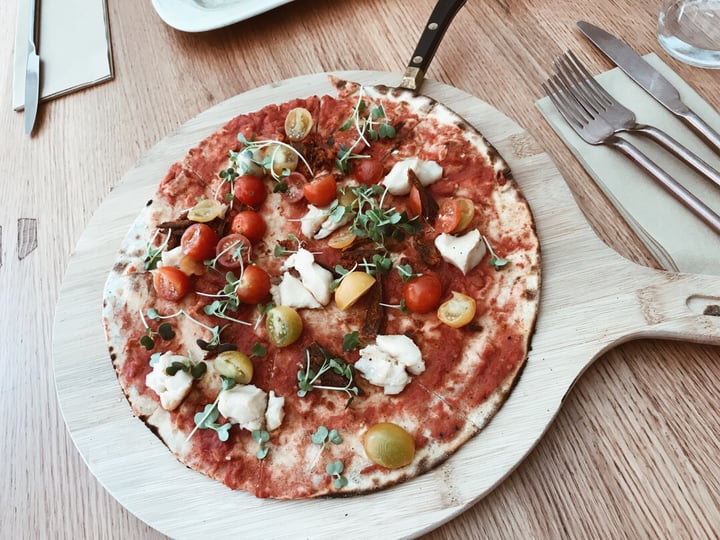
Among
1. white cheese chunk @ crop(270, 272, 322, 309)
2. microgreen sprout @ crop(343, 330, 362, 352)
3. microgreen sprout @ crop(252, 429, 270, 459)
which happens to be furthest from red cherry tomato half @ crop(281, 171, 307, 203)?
microgreen sprout @ crop(252, 429, 270, 459)

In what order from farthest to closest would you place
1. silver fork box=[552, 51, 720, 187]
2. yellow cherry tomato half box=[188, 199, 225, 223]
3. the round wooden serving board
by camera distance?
yellow cherry tomato half box=[188, 199, 225, 223], silver fork box=[552, 51, 720, 187], the round wooden serving board

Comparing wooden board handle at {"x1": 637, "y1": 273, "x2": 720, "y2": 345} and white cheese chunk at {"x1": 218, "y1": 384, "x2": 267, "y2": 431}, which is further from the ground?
wooden board handle at {"x1": 637, "y1": 273, "x2": 720, "y2": 345}

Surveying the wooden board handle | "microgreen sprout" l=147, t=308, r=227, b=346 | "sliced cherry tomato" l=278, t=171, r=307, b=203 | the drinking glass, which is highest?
the drinking glass

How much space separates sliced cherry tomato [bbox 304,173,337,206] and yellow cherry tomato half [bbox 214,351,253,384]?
0.85 metres

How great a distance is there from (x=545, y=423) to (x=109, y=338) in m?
1.90

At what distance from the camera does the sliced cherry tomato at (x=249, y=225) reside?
9.19ft

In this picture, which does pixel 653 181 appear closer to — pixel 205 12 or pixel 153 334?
pixel 153 334

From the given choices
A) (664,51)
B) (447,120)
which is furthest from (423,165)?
(664,51)

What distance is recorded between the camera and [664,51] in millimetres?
3117

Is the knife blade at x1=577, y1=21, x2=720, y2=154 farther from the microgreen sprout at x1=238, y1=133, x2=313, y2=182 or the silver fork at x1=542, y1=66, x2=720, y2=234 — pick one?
Result: the microgreen sprout at x1=238, y1=133, x2=313, y2=182

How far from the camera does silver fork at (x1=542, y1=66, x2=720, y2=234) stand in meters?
2.48

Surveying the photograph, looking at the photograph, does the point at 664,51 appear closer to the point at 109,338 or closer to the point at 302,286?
the point at 302,286

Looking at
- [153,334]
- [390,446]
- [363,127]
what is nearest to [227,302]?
[153,334]

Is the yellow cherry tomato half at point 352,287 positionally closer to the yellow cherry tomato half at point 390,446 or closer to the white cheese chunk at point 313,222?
the white cheese chunk at point 313,222
